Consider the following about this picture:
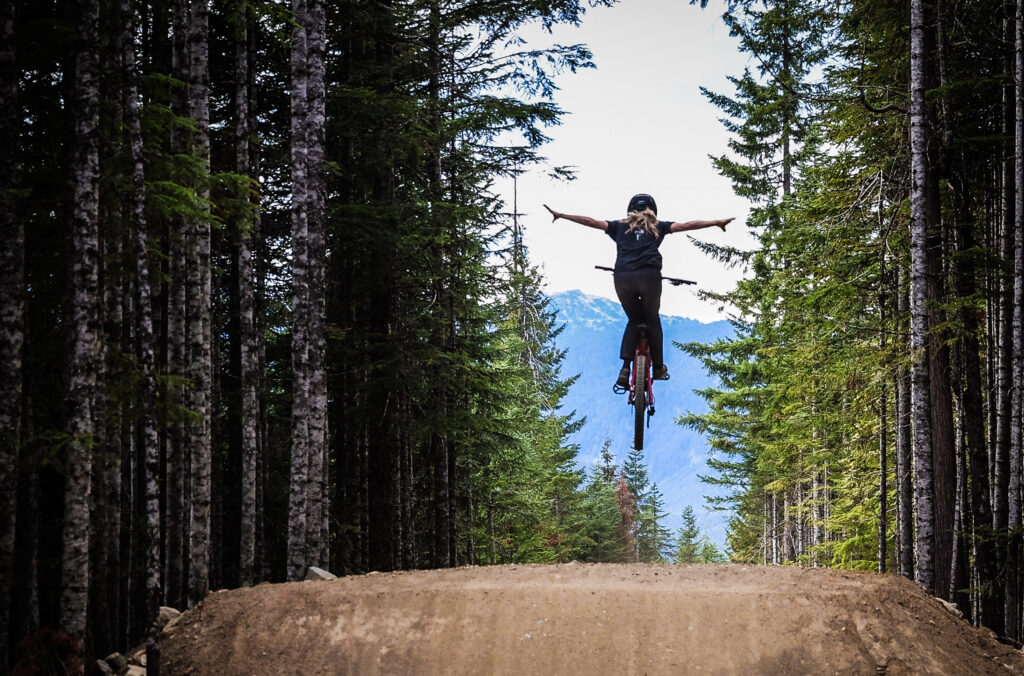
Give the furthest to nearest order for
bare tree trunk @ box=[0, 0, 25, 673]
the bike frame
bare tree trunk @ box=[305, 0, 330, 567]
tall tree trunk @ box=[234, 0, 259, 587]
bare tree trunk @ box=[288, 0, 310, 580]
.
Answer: tall tree trunk @ box=[234, 0, 259, 587] → bare tree trunk @ box=[305, 0, 330, 567] → bare tree trunk @ box=[288, 0, 310, 580] → the bike frame → bare tree trunk @ box=[0, 0, 25, 673]

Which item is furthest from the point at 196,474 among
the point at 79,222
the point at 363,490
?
the point at 363,490

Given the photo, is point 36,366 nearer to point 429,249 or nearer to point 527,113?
→ point 429,249

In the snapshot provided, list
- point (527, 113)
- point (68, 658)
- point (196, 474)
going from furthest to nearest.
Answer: point (527, 113) < point (196, 474) < point (68, 658)

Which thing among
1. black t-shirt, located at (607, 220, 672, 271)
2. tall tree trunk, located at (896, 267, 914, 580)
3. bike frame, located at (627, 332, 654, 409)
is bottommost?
tall tree trunk, located at (896, 267, 914, 580)

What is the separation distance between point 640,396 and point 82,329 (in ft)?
24.5

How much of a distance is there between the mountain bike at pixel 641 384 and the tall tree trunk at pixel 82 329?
697 cm

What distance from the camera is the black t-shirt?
1147 cm

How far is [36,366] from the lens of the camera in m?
9.48

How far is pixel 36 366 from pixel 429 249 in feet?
31.5

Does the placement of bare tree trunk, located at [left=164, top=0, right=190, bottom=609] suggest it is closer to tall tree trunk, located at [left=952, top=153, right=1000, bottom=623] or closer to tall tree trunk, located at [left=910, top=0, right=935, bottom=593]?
tall tree trunk, located at [left=910, top=0, right=935, bottom=593]

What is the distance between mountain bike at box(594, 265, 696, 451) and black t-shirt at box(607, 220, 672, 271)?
26 centimetres

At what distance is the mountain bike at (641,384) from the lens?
37.2 ft

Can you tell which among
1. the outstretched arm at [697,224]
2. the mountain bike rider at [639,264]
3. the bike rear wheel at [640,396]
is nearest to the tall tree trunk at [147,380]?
the mountain bike rider at [639,264]

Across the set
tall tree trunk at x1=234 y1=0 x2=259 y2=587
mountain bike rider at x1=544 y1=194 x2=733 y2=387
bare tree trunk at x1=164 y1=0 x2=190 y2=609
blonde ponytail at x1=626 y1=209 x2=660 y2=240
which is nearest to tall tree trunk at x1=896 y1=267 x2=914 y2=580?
mountain bike rider at x1=544 y1=194 x2=733 y2=387
